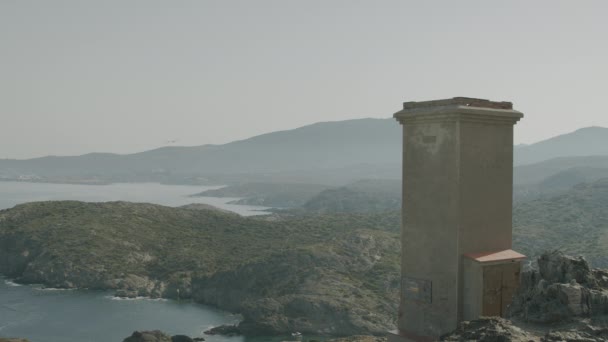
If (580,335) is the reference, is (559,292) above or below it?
above

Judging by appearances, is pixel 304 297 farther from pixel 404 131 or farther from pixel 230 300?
pixel 404 131

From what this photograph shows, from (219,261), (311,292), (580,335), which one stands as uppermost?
(580,335)

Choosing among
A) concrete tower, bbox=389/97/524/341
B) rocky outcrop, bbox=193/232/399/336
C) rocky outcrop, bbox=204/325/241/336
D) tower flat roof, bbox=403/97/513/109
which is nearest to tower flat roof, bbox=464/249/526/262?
concrete tower, bbox=389/97/524/341

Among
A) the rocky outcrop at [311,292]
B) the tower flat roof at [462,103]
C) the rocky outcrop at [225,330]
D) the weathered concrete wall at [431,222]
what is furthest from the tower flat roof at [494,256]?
the rocky outcrop at [225,330]

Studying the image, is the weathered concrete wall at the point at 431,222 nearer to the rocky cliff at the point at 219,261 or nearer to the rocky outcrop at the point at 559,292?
the rocky outcrop at the point at 559,292

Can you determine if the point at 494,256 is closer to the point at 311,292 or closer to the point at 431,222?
the point at 431,222

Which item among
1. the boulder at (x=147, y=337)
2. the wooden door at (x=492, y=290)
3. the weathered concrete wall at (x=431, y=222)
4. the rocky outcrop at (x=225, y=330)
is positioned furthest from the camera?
the rocky outcrop at (x=225, y=330)

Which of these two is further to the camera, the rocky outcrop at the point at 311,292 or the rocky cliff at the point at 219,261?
the rocky cliff at the point at 219,261

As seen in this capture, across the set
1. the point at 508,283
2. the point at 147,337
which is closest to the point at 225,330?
A: the point at 147,337
